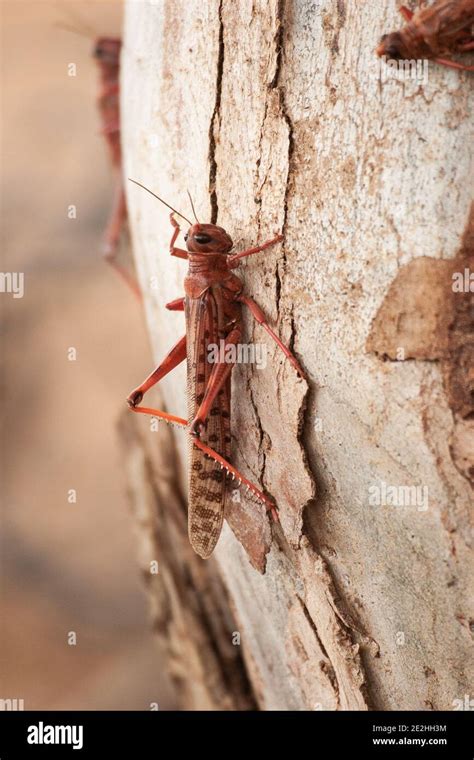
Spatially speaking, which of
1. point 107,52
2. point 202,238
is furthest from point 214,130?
point 107,52

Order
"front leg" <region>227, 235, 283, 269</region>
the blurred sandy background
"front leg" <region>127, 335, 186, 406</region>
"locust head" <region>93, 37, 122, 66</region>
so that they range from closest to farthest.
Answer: "front leg" <region>227, 235, 283, 269</region> → "front leg" <region>127, 335, 186, 406</region> → "locust head" <region>93, 37, 122, 66</region> → the blurred sandy background

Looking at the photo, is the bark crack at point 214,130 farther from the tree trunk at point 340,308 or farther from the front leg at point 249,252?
the front leg at point 249,252

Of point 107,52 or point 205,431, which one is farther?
point 107,52

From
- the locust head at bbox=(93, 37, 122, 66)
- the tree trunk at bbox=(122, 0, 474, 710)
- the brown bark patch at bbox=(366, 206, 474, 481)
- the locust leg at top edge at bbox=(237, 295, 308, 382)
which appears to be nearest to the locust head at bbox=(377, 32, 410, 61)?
the tree trunk at bbox=(122, 0, 474, 710)

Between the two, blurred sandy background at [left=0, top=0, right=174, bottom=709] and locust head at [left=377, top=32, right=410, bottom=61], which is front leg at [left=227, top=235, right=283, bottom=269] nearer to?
locust head at [left=377, top=32, right=410, bottom=61]

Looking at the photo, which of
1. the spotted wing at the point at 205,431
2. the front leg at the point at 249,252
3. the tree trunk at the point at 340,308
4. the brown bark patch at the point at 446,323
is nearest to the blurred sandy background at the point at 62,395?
the spotted wing at the point at 205,431

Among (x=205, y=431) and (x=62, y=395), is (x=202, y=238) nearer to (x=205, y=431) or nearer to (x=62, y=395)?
(x=205, y=431)

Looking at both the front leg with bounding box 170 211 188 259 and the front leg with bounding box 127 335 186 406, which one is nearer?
the front leg with bounding box 170 211 188 259
